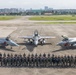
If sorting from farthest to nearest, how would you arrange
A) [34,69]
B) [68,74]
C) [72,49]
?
1. [72,49]
2. [34,69]
3. [68,74]

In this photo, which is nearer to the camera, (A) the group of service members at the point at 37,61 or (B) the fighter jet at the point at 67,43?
(A) the group of service members at the point at 37,61

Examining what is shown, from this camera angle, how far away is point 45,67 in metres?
26.8

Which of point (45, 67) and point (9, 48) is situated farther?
point (9, 48)

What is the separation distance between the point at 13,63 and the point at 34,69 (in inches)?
121

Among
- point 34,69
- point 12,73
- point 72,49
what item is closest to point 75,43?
point 72,49

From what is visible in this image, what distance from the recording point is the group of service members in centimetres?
2669

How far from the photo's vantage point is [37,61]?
26.8 m

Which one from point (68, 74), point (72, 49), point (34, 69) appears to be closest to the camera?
point (68, 74)

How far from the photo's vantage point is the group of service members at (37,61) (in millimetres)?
26692

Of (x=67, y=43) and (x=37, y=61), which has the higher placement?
(x=37, y=61)

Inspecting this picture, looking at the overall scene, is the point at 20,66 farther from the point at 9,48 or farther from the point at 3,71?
the point at 9,48

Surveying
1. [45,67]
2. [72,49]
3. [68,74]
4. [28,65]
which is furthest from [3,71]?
[72,49]

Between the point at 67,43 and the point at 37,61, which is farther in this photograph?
the point at 67,43

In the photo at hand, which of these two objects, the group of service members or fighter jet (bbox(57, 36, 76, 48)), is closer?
the group of service members
